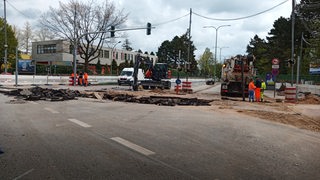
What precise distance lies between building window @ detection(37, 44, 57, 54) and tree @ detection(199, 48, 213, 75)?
51252mm

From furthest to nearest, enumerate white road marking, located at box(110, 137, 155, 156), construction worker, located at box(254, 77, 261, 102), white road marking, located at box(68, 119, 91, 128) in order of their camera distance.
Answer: construction worker, located at box(254, 77, 261, 102) < white road marking, located at box(68, 119, 91, 128) < white road marking, located at box(110, 137, 155, 156)

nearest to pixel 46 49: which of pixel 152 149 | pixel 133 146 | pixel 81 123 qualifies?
pixel 81 123

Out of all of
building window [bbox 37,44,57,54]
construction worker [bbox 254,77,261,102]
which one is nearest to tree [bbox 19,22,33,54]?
building window [bbox 37,44,57,54]

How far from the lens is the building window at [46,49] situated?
93.4 m

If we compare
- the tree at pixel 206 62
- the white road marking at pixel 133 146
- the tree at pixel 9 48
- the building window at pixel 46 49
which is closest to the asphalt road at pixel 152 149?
the white road marking at pixel 133 146

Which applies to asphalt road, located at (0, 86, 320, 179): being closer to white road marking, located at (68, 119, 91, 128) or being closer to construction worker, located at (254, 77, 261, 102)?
white road marking, located at (68, 119, 91, 128)

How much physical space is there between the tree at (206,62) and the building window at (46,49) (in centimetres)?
5125

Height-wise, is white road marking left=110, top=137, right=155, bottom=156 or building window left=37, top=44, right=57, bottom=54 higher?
building window left=37, top=44, right=57, bottom=54

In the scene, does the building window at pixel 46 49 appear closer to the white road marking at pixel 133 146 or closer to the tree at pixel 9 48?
the tree at pixel 9 48

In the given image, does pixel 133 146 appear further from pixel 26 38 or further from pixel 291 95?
pixel 26 38

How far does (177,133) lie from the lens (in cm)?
972

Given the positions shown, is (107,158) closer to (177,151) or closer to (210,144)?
(177,151)

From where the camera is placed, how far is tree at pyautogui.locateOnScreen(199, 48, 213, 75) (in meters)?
127

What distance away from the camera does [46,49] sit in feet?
314
